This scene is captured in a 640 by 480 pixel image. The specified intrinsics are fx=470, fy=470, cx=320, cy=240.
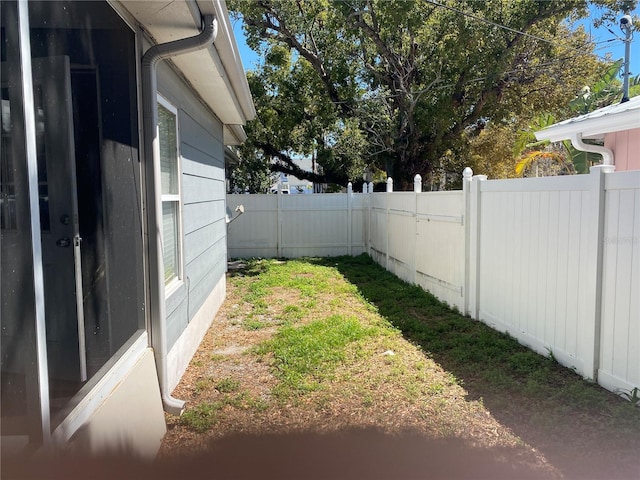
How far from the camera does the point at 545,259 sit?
14.5 feet

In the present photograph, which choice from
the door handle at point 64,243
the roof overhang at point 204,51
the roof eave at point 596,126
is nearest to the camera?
the roof overhang at point 204,51

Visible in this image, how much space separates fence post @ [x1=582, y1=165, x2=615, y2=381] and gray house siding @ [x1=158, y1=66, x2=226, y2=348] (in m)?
3.38

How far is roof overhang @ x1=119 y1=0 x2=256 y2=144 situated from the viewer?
9.68 ft

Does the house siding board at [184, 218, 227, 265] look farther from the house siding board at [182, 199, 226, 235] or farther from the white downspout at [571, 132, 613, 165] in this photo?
the white downspout at [571, 132, 613, 165]

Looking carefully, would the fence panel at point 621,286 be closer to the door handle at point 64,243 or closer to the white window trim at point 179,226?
the white window trim at point 179,226

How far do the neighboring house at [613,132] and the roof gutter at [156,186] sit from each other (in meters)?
4.55

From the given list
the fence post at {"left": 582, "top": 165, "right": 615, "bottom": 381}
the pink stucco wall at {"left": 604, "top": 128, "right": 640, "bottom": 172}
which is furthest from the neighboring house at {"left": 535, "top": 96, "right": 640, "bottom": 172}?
the fence post at {"left": 582, "top": 165, "right": 615, "bottom": 381}

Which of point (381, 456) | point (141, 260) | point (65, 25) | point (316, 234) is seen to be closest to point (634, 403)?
point (381, 456)

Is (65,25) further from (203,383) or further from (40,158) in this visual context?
(203,383)

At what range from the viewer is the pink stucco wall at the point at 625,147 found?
5.85 meters

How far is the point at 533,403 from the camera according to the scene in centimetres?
352

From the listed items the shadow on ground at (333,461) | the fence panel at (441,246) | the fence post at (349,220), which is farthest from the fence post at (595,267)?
the fence post at (349,220)

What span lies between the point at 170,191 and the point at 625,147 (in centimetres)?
571

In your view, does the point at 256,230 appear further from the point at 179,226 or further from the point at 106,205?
the point at 106,205
